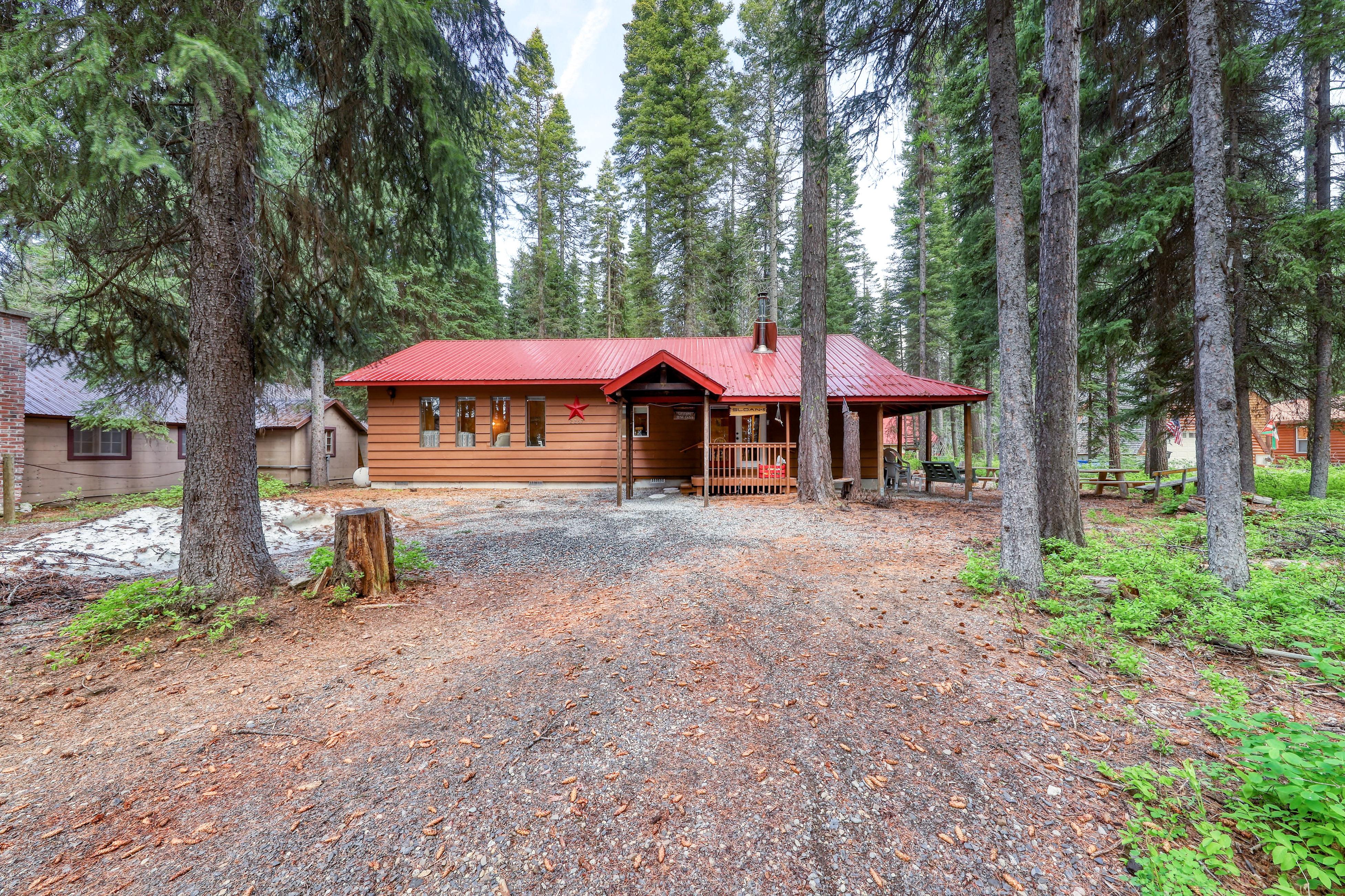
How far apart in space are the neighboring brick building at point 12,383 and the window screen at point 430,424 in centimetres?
681

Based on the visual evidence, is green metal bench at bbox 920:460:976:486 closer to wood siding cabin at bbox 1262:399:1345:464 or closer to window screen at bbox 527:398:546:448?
window screen at bbox 527:398:546:448

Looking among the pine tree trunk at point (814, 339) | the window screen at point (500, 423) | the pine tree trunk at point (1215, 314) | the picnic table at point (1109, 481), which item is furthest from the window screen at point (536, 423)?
the picnic table at point (1109, 481)

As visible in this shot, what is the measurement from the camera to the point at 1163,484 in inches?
400

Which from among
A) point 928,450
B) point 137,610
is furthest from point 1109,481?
point 137,610

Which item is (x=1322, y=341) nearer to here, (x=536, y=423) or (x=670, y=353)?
(x=670, y=353)

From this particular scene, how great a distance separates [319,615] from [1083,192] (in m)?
12.4

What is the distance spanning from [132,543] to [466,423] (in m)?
7.73

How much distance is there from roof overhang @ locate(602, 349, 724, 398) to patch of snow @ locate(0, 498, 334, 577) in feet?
17.9

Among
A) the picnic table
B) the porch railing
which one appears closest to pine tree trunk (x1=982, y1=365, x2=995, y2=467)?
the picnic table

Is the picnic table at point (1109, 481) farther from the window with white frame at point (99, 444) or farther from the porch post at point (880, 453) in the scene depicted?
the window with white frame at point (99, 444)

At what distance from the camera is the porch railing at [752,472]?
10680mm

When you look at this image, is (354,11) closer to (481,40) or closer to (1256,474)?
(481,40)

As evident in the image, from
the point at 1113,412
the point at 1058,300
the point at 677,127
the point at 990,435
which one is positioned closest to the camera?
the point at 1058,300

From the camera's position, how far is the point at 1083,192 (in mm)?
8469
